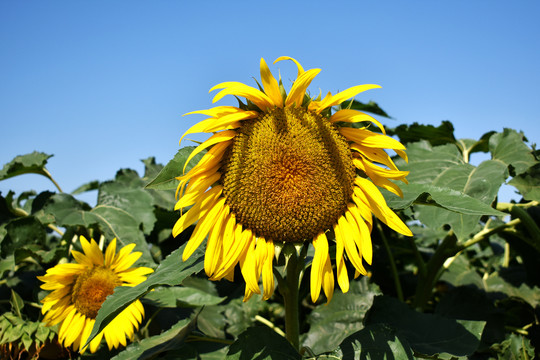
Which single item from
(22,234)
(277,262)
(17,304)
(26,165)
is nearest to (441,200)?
(277,262)

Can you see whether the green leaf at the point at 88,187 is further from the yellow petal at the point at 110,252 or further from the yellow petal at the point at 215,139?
the yellow petal at the point at 215,139

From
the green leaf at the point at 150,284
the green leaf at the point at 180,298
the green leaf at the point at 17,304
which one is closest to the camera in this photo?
the green leaf at the point at 150,284

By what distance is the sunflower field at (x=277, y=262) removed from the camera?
154 centimetres

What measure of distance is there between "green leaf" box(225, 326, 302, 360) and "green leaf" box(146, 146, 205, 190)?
22.4 inches

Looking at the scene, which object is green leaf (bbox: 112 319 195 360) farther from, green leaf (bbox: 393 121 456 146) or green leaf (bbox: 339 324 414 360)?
green leaf (bbox: 393 121 456 146)

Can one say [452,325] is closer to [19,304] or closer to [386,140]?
[386,140]

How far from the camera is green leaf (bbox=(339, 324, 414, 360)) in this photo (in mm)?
1597

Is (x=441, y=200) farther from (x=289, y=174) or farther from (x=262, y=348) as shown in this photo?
(x=262, y=348)

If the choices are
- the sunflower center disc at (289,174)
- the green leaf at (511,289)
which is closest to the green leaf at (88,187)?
the sunflower center disc at (289,174)

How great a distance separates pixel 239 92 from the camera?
4.91 ft

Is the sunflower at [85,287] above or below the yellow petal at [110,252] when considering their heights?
below

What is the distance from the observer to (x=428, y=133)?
115 inches

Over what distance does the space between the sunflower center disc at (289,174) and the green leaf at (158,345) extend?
0.62 metres

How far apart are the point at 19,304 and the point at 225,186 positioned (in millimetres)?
1620
